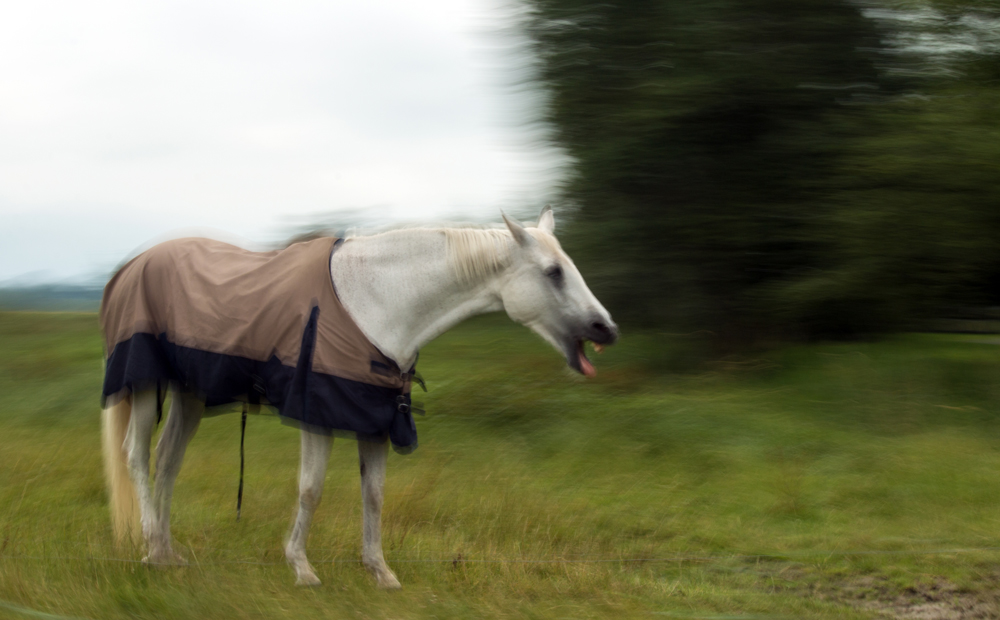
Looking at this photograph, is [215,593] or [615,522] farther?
[615,522]

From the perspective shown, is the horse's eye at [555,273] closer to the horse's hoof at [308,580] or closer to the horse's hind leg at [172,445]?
the horse's hoof at [308,580]

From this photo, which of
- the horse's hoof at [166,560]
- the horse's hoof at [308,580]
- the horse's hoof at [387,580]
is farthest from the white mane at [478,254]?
the horse's hoof at [166,560]

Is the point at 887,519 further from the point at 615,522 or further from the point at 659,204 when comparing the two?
the point at 659,204

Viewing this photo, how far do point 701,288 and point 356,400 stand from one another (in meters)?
5.54

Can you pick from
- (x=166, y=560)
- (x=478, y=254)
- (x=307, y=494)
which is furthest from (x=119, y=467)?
(x=478, y=254)

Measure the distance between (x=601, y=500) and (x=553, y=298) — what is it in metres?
2.42

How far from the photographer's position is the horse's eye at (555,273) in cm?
364

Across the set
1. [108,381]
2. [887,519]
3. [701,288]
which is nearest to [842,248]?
[701,288]

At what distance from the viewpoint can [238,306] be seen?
3834mm

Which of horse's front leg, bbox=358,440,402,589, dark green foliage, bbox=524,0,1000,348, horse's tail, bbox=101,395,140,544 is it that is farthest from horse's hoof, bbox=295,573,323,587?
dark green foliage, bbox=524,0,1000,348

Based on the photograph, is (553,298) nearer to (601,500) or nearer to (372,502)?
(372,502)

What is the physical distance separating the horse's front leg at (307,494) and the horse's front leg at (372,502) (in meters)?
0.21

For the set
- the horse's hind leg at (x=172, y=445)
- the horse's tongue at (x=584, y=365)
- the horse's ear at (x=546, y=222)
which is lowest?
the horse's hind leg at (x=172, y=445)

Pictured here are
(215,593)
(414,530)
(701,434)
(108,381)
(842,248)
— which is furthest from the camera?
(842,248)
